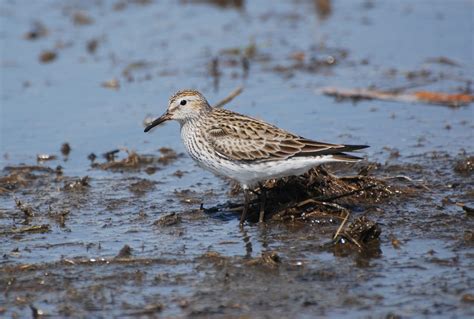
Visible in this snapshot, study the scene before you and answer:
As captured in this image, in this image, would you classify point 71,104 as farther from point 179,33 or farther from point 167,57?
point 179,33

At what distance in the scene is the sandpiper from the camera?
971cm

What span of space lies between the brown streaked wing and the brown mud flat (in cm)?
68

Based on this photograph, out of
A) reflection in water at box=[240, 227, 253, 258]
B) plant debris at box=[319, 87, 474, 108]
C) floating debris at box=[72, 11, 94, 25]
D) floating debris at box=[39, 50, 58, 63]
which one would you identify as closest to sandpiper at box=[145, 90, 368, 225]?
reflection in water at box=[240, 227, 253, 258]

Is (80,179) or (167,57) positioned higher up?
(167,57)

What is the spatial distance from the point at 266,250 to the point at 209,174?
305 centimetres

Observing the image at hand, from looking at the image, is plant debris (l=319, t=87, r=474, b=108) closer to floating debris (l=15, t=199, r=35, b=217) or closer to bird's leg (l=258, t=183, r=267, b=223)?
bird's leg (l=258, t=183, r=267, b=223)

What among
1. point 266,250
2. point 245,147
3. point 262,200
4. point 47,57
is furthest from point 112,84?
point 266,250

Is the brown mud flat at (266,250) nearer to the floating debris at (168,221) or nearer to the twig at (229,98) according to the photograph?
the floating debris at (168,221)

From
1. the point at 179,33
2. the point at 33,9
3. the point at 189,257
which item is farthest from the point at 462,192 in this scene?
the point at 33,9

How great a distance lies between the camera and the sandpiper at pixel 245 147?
9.71 metres

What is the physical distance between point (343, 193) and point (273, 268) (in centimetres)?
212

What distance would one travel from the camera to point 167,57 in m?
17.2

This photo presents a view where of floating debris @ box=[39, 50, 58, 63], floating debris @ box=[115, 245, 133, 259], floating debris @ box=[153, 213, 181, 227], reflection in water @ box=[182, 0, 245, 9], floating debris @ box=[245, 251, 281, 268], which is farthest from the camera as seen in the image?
reflection in water @ box=[182, 0, 245, 9]

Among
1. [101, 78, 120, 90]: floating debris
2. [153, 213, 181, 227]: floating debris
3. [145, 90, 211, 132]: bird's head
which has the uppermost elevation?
[145, 90, 211, 132]: bird's head
